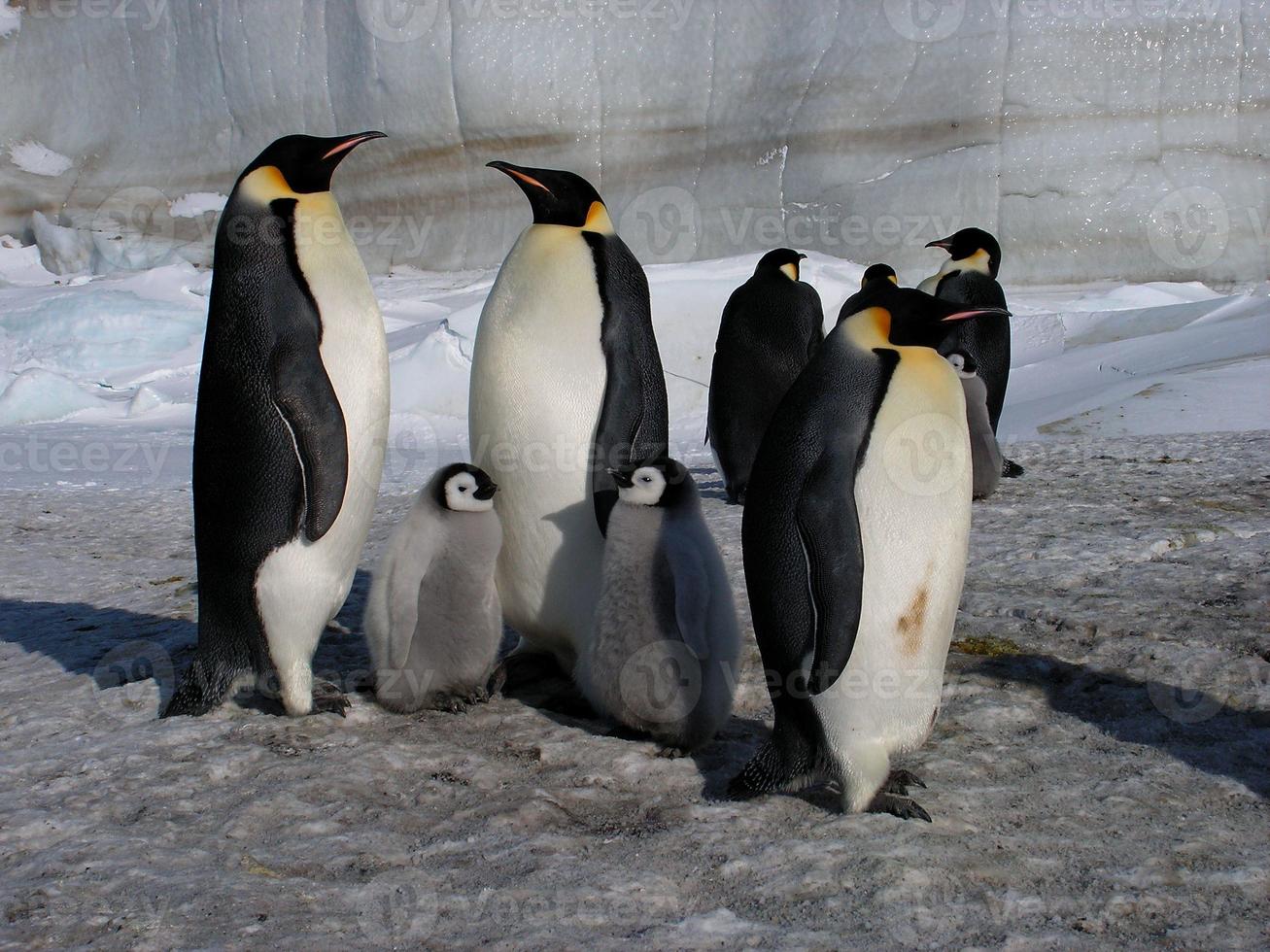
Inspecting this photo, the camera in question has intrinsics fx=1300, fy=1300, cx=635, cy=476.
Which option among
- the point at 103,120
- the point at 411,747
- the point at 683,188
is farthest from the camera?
the point at 103,120

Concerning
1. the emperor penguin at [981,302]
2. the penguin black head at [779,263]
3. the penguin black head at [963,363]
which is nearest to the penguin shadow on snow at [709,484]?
the penguin black head at [779,263]

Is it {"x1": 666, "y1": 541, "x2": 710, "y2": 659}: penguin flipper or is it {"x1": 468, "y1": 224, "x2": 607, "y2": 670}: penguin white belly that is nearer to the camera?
{"x1": 666, "y1": 541, "x2": 710, "y2": 659}: penguin flipper

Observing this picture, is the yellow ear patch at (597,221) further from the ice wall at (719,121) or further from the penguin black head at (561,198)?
the ice wall at (719,121)

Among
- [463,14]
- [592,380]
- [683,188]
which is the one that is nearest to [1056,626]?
[592,380]

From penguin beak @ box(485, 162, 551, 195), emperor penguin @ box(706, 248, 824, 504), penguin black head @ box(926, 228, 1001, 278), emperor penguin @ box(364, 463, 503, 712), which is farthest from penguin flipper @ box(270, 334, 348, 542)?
penguin black head @ box(926, 228, 1001, 278)

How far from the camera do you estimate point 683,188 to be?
11.7m

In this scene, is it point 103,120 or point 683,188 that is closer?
point 683,188

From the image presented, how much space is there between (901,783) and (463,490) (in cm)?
121

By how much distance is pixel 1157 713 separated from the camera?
264cm

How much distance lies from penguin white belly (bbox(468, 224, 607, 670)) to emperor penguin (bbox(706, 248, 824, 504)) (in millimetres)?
2247

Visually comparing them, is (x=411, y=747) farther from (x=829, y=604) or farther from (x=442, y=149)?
(x=442, y=149)

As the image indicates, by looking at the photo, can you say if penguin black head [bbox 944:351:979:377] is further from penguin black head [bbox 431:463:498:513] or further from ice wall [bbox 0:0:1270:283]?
ice wall [bbox 0:0:1270:283]

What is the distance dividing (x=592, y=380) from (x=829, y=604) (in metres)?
1.07

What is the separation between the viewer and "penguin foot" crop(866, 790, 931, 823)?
225cm
